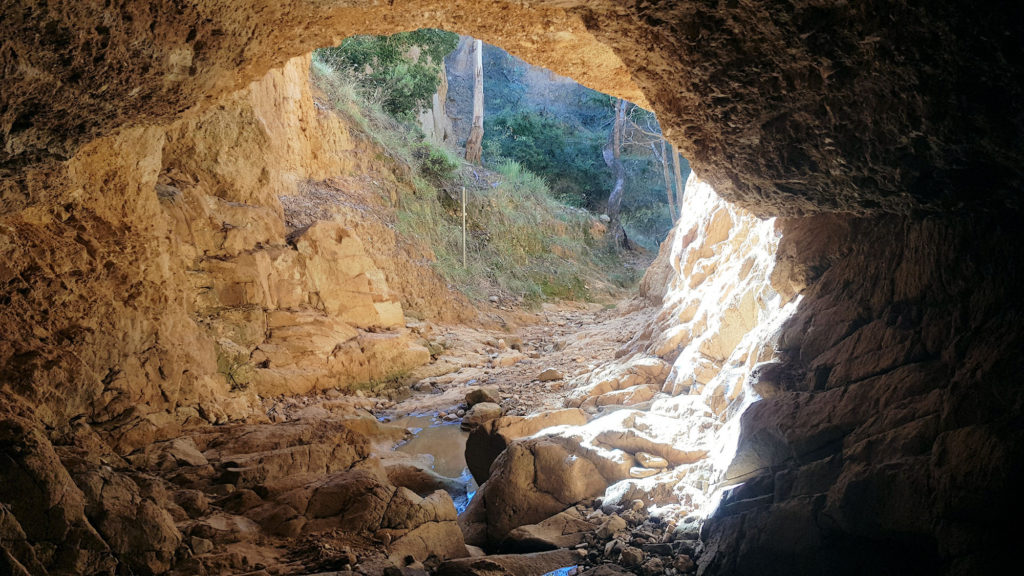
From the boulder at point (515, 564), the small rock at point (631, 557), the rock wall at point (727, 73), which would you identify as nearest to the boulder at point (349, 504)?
the boulder at point (515, 564)

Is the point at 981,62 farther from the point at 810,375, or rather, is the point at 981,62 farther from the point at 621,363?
the point at 621,363

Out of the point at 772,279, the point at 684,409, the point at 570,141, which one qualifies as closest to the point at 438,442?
the point at 684,409

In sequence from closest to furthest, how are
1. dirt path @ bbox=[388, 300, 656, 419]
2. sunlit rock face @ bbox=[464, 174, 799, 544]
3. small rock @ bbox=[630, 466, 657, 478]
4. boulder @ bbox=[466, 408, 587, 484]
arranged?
sunlit rock face @ bbox=[464, 174, 799, 544] → small rock @ bbox=[630, 466, 657, 478] → boulder @ bbox=[466, 408, 587, 484] → dirt path @ bbox=[388, 300, 656, 419]

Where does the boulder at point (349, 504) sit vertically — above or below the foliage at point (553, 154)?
below

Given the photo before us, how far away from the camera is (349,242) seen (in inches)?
433

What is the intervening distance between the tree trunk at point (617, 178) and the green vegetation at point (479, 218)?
1359mm

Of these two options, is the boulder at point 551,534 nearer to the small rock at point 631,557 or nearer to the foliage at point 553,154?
the small rock at point 631,557

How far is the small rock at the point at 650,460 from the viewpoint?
553cm

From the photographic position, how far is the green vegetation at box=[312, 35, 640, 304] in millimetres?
15719

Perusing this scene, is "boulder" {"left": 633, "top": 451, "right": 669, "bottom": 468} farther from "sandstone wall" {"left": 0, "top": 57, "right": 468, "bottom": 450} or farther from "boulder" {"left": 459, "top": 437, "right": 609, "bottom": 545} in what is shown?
"sandstone wall" {"left": 0, "top": 57, "right": 468, "bottom": 450}

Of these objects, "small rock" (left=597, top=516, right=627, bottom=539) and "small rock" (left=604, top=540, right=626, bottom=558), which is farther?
"small rock" (left=597, top=516, right=627, bottom=539)

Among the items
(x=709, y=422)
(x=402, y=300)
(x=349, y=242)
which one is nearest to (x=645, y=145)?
(x=402, y=300)

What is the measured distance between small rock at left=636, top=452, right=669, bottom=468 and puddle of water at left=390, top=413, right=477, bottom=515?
207 centimetres

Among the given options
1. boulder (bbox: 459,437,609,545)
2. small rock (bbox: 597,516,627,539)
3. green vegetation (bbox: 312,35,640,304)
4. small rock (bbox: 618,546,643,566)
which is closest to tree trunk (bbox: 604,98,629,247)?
green vegetation (bbox: 312,35,640,304)
